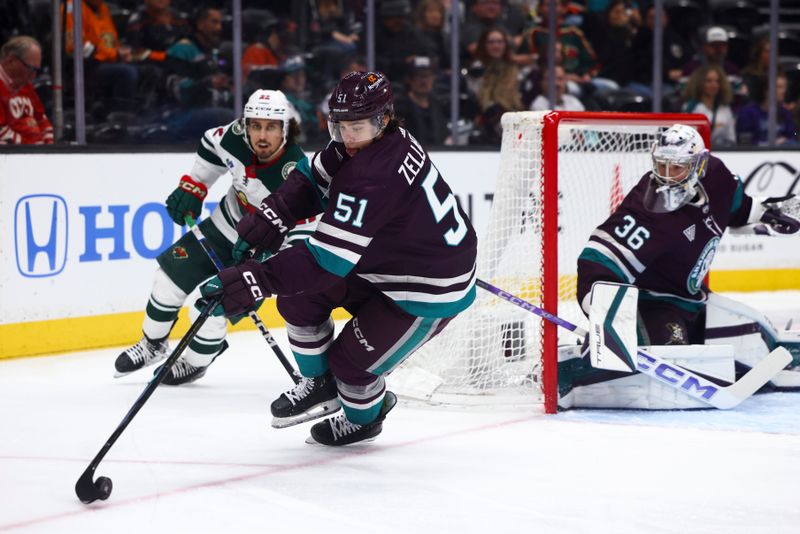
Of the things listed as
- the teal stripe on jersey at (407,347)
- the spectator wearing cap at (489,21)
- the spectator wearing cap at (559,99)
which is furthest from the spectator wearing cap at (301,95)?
the teal stripe on jersey at (407,347)

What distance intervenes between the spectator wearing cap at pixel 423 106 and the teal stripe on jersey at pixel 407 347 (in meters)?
3.41

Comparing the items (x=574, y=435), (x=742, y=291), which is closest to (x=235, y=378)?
(x=574, y=435)

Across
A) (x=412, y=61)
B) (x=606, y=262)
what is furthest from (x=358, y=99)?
(x=412, y=61)

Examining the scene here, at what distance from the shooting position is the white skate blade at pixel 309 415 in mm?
3021

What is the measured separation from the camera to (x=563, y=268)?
5078 mm

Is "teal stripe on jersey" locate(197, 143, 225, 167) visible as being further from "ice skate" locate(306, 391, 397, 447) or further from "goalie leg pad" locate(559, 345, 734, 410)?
"goalie leg pad" locate(559, 345, 734, 410)

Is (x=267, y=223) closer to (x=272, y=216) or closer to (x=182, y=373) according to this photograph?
(x=272, y=216)

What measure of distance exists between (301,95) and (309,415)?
3225 millimetres

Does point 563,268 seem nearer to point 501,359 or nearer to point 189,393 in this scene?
point 501,359

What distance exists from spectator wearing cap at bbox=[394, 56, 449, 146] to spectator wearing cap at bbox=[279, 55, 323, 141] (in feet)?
1.67

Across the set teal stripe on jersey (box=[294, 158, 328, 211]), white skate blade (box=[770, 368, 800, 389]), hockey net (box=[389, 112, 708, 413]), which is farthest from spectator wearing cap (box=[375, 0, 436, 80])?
teal stripe on jersey (box=[294, 158, 328, 211])

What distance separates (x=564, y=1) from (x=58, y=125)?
3611 millimetres

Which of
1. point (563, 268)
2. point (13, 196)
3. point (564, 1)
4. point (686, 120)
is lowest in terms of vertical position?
point (563, 268)

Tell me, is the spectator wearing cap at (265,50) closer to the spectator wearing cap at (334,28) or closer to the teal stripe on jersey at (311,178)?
the spectator wearing cap at (334,28)
